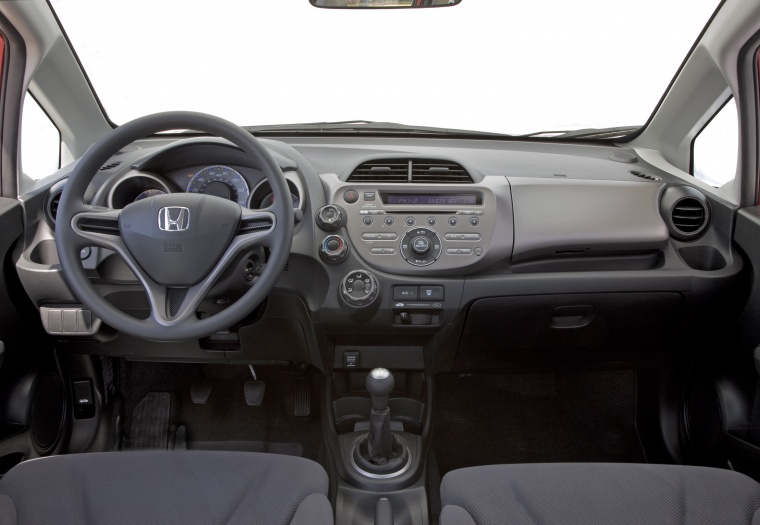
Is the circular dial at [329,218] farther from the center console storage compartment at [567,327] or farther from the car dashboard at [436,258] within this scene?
the center console storage compartment at [567,327]

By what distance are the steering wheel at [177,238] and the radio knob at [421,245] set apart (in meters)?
0.45

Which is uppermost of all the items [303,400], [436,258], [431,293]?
[436,258]

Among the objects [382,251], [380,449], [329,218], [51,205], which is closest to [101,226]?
[51,205]

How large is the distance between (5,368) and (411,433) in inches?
52.2

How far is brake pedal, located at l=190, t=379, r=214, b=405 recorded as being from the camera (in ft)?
7.82

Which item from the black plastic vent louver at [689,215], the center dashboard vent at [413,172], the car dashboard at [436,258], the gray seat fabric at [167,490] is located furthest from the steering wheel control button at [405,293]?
the black plastic vent louver at [689,215]

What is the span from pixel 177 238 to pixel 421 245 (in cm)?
69

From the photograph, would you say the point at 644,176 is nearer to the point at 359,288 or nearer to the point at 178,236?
the point at 359,288

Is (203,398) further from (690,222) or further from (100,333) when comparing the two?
(690,222)

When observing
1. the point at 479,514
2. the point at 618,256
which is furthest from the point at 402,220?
the point at 479,514

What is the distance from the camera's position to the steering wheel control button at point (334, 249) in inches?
64.9

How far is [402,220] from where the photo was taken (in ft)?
5.63

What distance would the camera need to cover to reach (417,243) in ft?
5.52

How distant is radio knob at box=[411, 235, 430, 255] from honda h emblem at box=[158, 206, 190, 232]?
0.65 m
